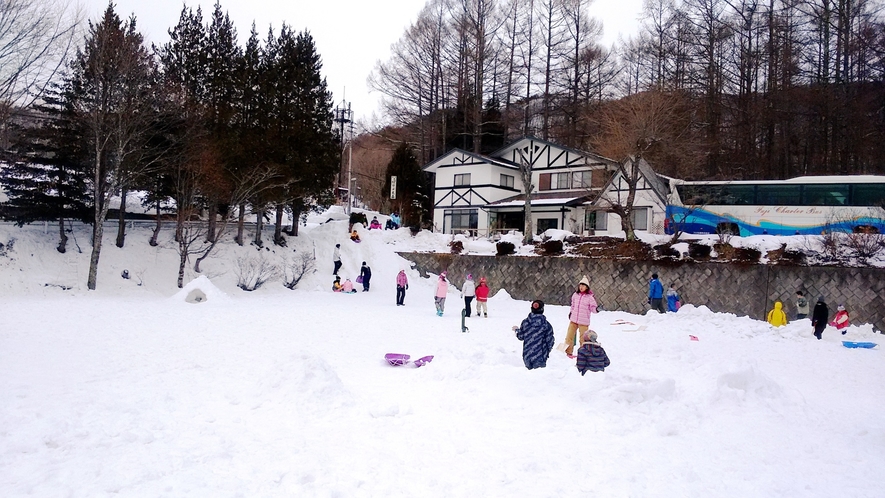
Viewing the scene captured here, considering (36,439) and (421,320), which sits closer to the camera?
(36,439)

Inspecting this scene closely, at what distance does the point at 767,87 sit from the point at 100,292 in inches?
1441

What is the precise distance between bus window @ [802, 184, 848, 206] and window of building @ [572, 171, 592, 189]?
12315 mm

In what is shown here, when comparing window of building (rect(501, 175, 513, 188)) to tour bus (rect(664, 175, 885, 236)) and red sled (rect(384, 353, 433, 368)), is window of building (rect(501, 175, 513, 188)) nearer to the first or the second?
tour bus (rect(664, 175, 885, 236))

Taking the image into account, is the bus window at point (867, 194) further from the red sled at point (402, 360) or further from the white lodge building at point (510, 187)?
the red sled at point (402, 360)

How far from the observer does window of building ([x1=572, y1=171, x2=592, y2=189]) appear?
34.4m

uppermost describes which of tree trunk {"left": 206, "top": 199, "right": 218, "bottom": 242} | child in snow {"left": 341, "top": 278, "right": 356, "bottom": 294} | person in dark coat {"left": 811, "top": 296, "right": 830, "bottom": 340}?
tree trunk {"left": 206, "top": 199, "right": 218, "bottom": 242}

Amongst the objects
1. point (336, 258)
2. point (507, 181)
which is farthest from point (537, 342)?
point (507, 181)

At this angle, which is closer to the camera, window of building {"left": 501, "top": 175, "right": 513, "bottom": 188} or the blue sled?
the blue sled

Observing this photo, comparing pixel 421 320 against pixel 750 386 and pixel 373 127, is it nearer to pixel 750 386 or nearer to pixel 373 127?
pixel 750 386

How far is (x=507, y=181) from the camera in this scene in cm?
3788

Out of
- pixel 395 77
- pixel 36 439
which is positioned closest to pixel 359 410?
pixel 36 439

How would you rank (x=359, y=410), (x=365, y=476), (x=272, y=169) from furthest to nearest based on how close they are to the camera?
(x=272, y=169) → (x=359, y=410) → (x=365, y=476)

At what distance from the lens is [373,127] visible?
48594mm

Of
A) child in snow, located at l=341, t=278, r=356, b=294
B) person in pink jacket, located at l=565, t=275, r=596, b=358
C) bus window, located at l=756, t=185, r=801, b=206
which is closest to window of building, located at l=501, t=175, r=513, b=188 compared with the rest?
bus window, located at l=756, t=185, r=801, b=206
